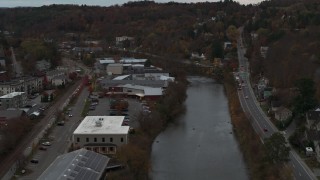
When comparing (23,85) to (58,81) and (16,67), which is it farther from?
(16,67)

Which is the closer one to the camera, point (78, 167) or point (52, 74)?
point (78, 167)

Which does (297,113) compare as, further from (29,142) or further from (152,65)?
(152,65)

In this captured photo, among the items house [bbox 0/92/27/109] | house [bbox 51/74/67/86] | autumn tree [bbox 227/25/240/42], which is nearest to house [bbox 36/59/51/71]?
house [bbox 51/74/67/86]

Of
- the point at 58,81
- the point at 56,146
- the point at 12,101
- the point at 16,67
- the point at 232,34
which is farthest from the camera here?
the point at 232,34

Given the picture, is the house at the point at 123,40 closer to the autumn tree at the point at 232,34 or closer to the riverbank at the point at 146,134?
the autumn tree at the point at 232,34

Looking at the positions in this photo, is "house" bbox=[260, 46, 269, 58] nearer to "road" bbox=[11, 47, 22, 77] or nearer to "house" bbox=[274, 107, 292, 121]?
"house" bbox=[274, 107, 292, 121]

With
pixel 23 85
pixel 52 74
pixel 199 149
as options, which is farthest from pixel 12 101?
pixel 199 149

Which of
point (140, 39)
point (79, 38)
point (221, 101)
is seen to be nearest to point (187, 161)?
point (221, 101)
